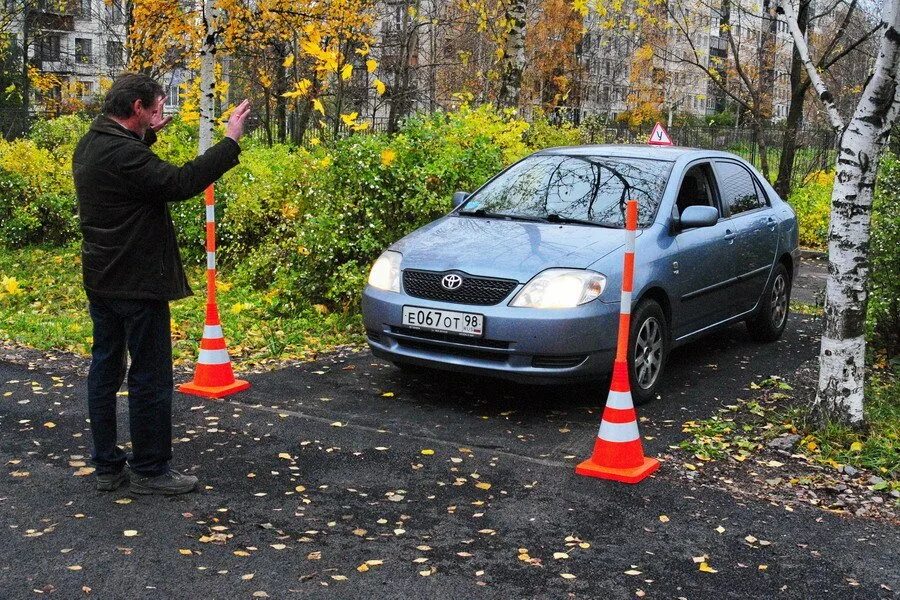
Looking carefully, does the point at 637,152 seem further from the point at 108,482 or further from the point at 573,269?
the point at 108,482

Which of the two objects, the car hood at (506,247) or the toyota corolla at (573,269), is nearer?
the toyota corolla at (573,269)

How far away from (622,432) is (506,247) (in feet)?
5.56

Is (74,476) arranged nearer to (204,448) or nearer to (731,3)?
(204,448)

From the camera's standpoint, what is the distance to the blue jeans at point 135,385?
4773mm

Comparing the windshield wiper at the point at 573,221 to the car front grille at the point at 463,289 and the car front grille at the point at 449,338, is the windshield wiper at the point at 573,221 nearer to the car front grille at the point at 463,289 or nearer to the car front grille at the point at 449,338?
the car front grille at the point at 463,289

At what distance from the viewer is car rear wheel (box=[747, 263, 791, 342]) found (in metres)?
8.52

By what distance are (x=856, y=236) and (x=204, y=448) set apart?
13.1ft

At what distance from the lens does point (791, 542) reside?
4426mm

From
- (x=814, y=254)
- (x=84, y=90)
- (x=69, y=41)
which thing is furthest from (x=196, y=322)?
(x=69, y=41)

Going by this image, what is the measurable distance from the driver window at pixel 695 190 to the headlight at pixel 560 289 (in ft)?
4.80

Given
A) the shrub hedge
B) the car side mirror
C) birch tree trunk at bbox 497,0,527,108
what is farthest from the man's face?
birch tree trunk at bbox 497,0,527,108

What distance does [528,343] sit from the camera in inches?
235

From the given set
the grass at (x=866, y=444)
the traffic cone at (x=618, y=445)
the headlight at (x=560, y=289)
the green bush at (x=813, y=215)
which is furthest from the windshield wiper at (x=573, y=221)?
the green bush at (x=813, y=215)

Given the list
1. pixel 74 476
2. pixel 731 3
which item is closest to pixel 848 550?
pixel 74 476
